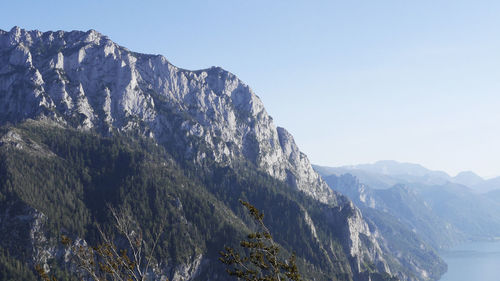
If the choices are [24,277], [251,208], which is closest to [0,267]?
[24,277]

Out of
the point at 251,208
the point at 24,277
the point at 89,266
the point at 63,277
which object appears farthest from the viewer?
the point at 63,277

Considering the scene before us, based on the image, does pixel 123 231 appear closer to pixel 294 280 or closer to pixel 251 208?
pixel 251 208

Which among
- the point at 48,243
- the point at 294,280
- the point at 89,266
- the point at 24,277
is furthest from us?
the point at 48,243

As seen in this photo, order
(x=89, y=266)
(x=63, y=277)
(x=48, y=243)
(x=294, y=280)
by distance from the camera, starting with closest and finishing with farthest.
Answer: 1. (x=294, y=280)
2. (x=89, y=266)
3. (x=63, y=277)
4. (x=48, y=243)

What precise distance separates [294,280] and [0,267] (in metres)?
182

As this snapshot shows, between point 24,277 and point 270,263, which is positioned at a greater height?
point 270,263

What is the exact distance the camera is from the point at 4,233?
188m

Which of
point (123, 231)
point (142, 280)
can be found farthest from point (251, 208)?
point (123, 231)

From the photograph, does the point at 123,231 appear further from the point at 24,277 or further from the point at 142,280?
the point at 24,277

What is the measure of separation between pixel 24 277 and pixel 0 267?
10896 mm

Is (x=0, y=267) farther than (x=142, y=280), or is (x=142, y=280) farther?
(x=0, y=267)

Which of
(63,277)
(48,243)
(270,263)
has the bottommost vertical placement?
(63,277)

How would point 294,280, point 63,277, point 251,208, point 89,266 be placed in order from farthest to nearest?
point 63,277 < point 89,266 < point 294,280 < point 251,208

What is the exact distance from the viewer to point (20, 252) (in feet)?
598
